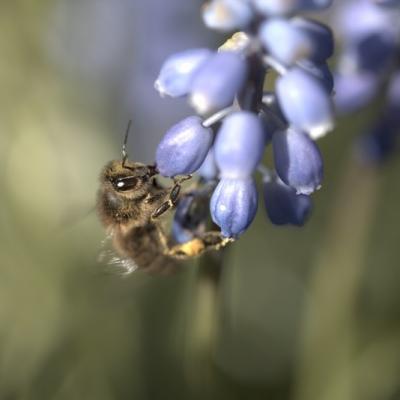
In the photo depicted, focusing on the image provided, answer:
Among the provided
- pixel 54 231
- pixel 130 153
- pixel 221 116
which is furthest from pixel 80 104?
pixel 221 116

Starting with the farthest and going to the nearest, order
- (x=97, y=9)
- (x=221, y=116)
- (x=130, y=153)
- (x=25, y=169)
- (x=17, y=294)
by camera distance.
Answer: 1. (x=97, y=9)
2. (x=130, y=153)
3. (x=25, y=169)
4. (x=17, y=294)
5. (x=221, y=116)

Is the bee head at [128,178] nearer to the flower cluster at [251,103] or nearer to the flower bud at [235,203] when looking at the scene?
the flower cluster at [251,103]

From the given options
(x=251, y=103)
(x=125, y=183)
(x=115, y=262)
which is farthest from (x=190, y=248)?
(x=251, y=103)

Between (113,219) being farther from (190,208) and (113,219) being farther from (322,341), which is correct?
(322,341)

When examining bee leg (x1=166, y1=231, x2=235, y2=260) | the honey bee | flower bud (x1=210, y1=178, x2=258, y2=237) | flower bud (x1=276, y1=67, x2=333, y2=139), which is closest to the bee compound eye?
the honey bee

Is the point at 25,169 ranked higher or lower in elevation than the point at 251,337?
higher

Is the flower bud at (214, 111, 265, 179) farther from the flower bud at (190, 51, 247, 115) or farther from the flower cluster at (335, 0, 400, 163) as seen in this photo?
the flower cluster at (335, 0, 400, 163)
